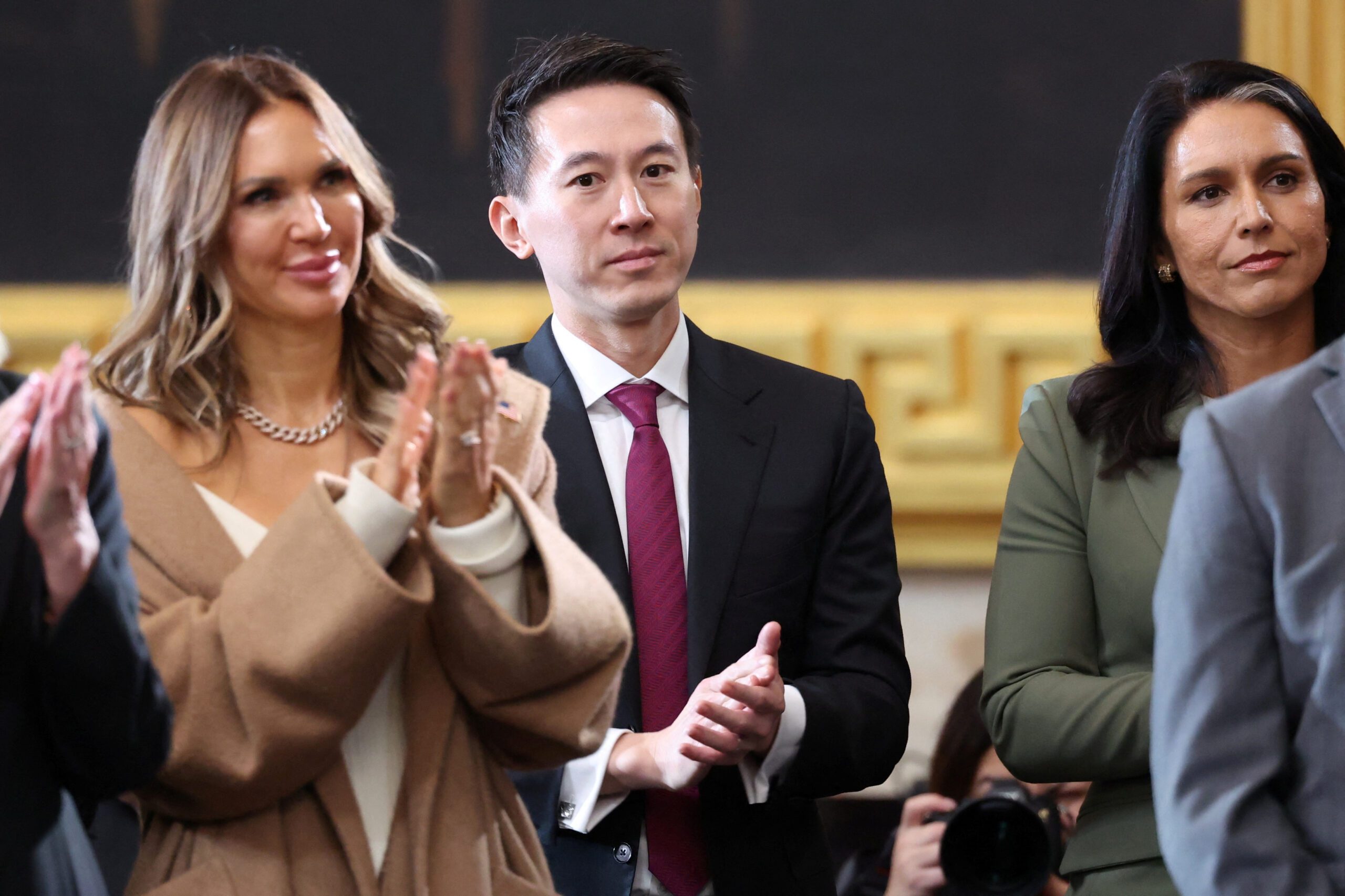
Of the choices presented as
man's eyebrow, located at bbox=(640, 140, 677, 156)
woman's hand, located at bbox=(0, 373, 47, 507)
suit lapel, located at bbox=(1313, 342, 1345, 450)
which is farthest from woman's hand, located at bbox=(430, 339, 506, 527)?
suit lapel, located at bbox=(1313, 342, 1345, 450)

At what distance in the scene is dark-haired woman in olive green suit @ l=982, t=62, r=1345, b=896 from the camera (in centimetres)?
155

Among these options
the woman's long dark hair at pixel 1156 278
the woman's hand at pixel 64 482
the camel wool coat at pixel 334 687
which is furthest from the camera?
the woman's long dark hair at pixel 1156 278

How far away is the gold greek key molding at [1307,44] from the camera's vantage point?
9.29 feet

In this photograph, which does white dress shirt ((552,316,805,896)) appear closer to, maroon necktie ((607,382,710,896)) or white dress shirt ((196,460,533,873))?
maroon necktie ((607,382,710,896))

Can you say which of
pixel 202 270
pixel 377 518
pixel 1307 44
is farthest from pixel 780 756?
pixel 1307 44

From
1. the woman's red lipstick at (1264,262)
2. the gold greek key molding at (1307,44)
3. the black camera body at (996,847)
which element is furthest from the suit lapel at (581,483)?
the gold greek key molding at (1307,44)

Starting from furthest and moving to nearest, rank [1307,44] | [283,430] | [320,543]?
[1307,44] → [283,430] → [320,543]

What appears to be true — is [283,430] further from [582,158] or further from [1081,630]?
[1081,630]

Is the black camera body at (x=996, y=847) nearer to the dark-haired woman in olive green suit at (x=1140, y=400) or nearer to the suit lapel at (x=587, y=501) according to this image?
the dark-haired woman in olive green suit at (x=1140, y=400)

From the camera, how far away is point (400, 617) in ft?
4.19

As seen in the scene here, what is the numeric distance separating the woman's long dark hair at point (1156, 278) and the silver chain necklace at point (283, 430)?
0.82 metres

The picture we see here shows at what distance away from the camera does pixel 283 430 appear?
1.53 metres

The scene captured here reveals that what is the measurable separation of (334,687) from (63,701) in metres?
0.21

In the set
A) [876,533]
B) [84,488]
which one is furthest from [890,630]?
[84,488]
